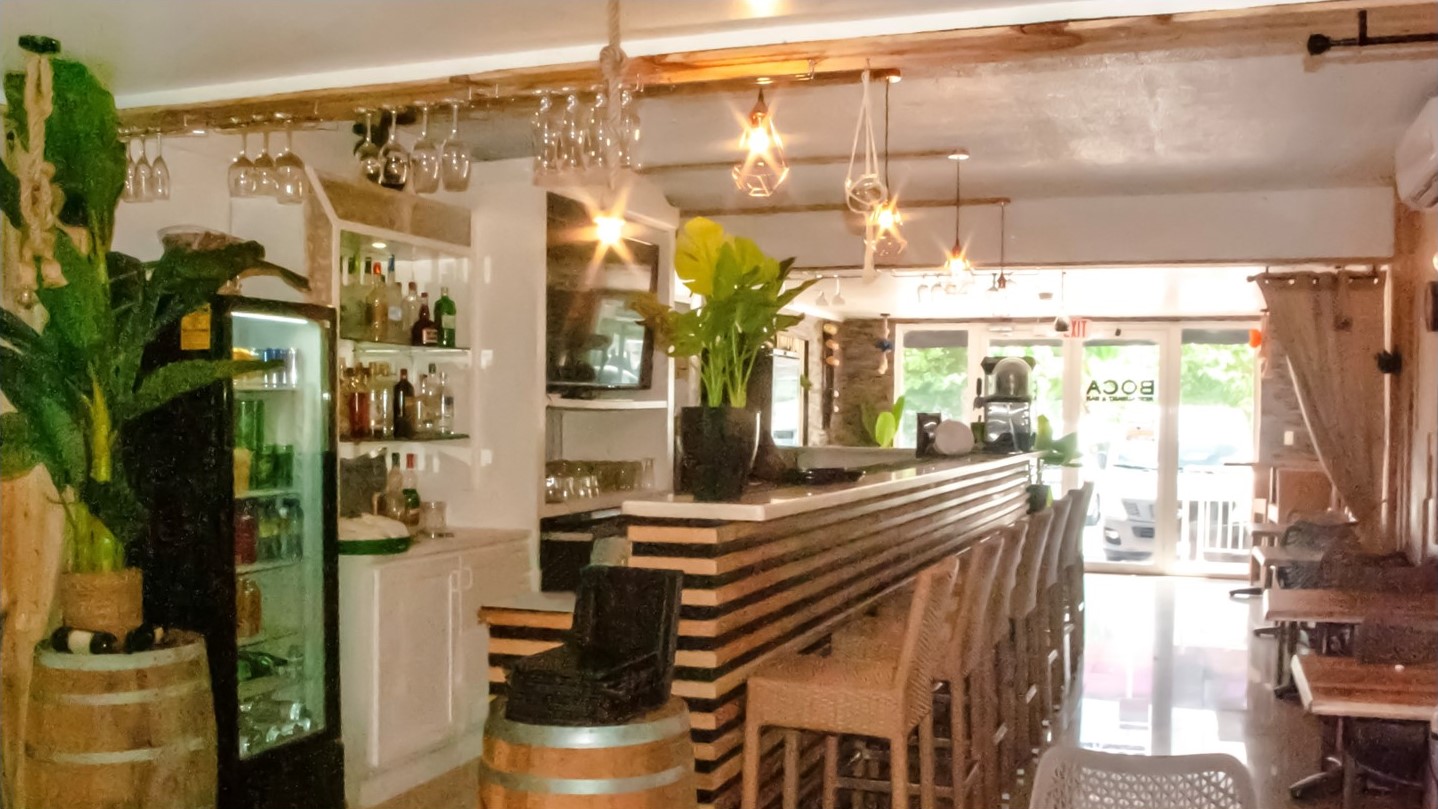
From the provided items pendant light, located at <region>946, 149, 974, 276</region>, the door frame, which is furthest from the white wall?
the door frame

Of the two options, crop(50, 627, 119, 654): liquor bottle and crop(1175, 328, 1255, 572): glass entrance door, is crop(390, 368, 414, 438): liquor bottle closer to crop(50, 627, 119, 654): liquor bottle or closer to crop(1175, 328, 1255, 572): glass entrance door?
crop(50, 627, 119, 654): liquor bottle

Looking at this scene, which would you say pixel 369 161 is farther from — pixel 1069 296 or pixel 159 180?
pixel 1069 296

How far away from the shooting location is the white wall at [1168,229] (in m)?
6.15

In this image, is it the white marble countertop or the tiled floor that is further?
the tiled floor

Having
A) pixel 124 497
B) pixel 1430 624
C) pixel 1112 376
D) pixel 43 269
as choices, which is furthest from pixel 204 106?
pixel 1112 376

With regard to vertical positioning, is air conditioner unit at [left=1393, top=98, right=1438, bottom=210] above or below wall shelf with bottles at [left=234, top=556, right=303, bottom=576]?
above

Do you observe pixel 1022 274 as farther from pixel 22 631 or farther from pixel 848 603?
pixel 22 631

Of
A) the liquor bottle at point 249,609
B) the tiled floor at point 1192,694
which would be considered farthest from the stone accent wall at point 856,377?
the liquor bottle at point 249,609

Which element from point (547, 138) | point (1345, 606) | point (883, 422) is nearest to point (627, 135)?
point (547, 138)

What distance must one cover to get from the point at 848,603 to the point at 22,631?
247 cm

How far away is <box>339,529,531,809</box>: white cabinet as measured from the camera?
3.92 meters

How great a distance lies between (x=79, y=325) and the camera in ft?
8.97

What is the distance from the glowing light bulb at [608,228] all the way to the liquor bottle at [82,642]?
2.98m

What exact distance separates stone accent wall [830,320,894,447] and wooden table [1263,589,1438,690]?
24.5 ft
